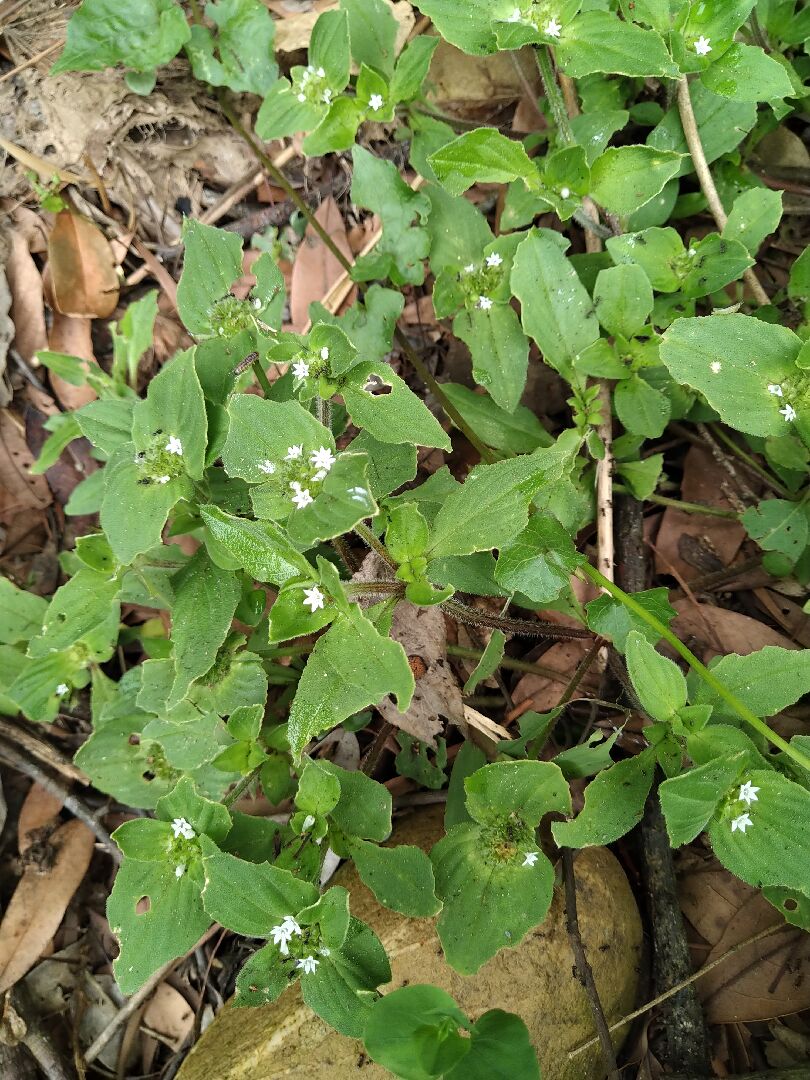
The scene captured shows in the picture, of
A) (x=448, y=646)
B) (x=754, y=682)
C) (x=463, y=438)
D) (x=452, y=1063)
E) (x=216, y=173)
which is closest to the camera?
(x=452, y=1063)

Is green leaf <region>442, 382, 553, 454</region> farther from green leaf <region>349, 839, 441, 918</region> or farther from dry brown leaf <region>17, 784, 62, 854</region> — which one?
dry brown leaf <region>17, 784, 62, 854</region>

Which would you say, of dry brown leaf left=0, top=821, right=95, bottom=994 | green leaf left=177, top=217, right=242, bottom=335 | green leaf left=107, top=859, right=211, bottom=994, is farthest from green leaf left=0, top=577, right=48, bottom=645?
green leaf left=177, top=217, right=242, bottom=335

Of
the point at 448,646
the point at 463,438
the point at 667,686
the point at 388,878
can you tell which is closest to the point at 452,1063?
the point at 388,878

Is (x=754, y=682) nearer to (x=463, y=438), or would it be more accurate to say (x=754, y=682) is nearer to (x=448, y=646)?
(x=448, y=646)

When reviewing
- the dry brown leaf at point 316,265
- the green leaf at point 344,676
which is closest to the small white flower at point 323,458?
the green leaf at point 344,676

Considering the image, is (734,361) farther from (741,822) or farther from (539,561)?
(741,822)

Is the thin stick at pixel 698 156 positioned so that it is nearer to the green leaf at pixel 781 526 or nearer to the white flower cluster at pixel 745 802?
the green leaf at pixel 781 526
